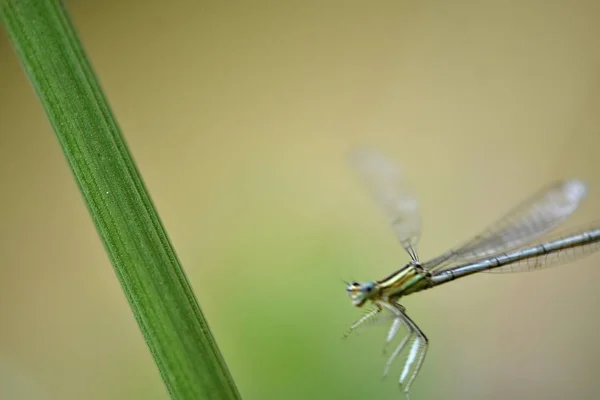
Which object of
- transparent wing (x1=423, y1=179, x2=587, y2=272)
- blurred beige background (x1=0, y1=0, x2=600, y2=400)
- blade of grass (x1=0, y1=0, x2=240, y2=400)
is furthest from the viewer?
blurred beige background (x1=0, y1=0, x2=600, y2=400)

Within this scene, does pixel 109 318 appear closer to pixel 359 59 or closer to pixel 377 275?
pixel 377 275

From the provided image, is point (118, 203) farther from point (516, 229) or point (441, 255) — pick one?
point (516, 229)

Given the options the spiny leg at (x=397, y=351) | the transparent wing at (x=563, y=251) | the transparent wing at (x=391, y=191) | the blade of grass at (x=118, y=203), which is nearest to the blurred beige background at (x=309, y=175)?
the spiny leg at (x=397, y=351)

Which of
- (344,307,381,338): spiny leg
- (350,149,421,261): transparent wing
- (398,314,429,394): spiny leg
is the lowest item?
(398,314,429,394): spiny leg

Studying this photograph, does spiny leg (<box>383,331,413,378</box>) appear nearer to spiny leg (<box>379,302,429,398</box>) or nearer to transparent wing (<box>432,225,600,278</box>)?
spiny leg (<box>379,302,429,398</box>)

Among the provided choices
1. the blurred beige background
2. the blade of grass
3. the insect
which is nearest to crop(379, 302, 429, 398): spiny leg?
the insect

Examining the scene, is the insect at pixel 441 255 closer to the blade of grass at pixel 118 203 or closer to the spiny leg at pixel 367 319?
the spiny leg at pixel 367 319
